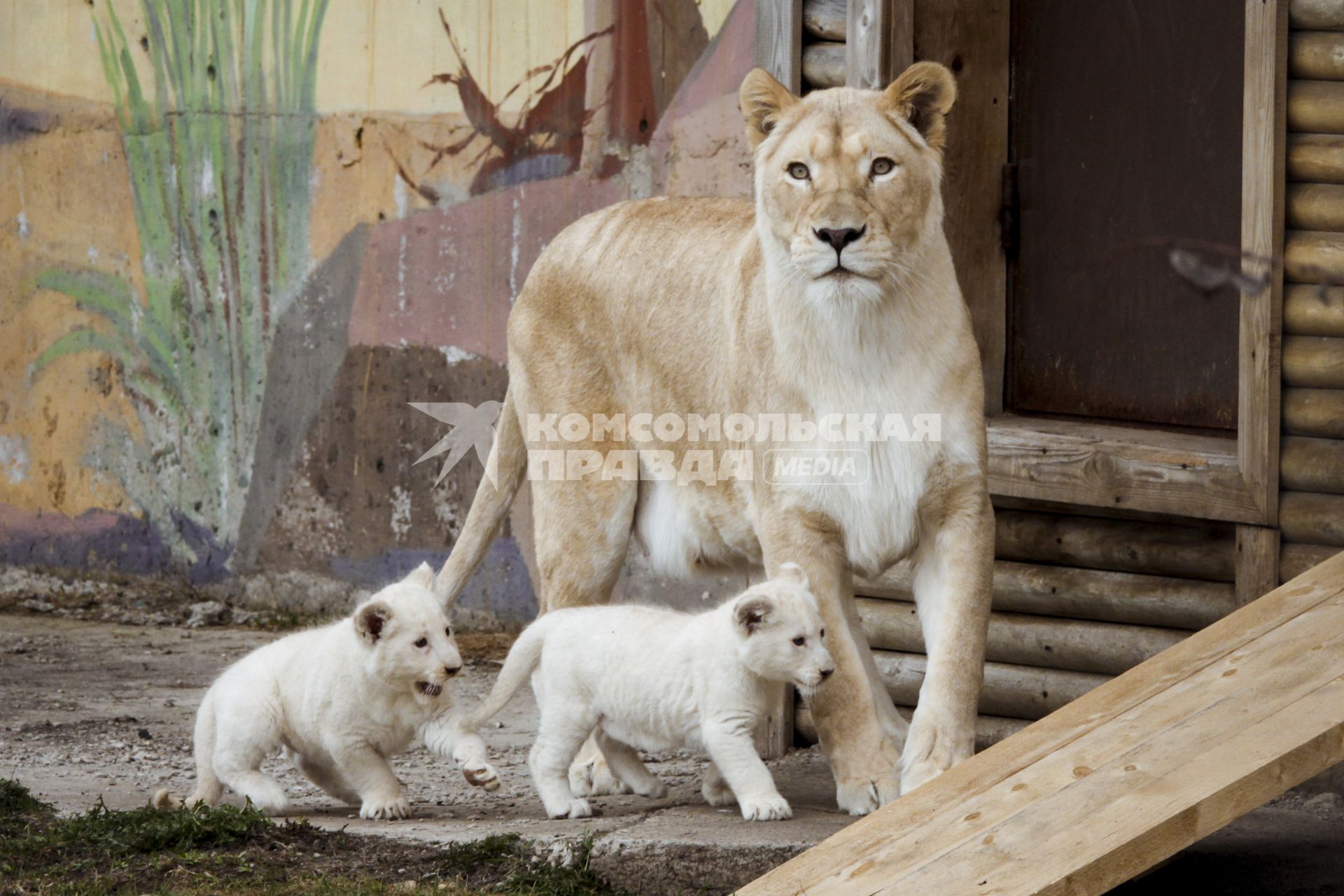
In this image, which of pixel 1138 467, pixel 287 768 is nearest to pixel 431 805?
pixel 287 768

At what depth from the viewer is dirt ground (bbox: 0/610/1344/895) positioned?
4.12 m

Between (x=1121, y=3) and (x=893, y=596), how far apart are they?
2136mm

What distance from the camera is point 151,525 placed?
814 centimetres

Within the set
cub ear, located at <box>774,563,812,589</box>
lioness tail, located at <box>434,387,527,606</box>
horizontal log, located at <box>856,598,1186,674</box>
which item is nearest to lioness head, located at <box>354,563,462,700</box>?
lioness tail, located at <box>434,387,527,606</box>

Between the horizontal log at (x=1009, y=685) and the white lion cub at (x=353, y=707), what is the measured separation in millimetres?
1481

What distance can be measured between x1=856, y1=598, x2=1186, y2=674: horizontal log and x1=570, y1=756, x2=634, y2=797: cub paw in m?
1.12

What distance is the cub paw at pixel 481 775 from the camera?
4383 mm

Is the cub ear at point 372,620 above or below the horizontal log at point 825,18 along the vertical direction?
below

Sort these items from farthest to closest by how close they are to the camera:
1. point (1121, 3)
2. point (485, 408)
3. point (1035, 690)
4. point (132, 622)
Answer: point (132, 622) → point (485, 408) → point (1121, 3) → point (1035, 690)

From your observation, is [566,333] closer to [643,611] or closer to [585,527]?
[585,527]

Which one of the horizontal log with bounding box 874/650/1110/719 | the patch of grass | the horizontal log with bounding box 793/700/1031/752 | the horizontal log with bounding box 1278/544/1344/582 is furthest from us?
the horizontal log with bounding box 793/700/1031/752

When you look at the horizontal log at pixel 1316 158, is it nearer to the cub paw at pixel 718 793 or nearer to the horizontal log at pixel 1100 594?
the horizontal log at pixel 1100 594

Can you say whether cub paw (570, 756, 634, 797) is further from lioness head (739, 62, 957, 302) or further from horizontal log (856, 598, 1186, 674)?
lioness head (739, 62, 957, 302)

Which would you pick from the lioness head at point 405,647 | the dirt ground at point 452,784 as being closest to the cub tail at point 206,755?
the dirt ground at point 452,784
